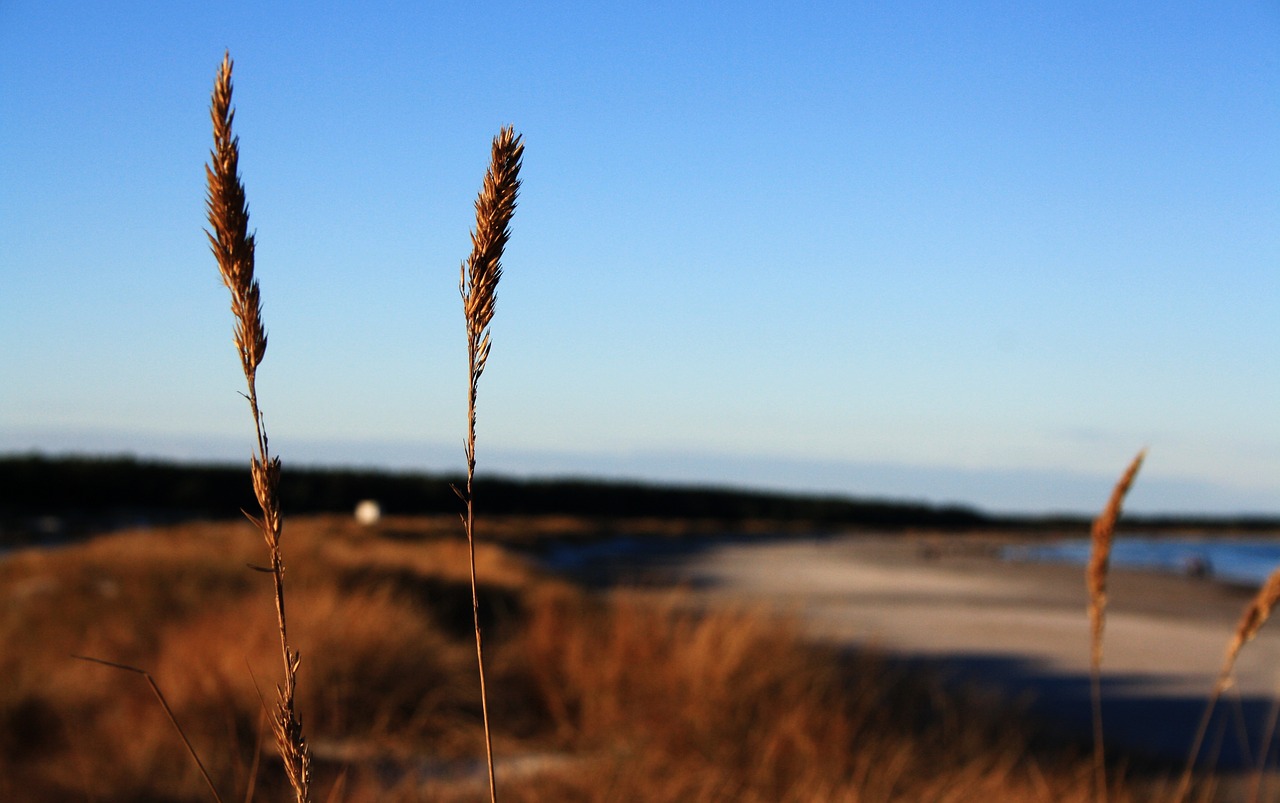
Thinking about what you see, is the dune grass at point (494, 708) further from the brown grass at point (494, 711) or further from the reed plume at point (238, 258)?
the reed plume at point (238, 258)

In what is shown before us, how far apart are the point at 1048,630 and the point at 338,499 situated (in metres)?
33.5

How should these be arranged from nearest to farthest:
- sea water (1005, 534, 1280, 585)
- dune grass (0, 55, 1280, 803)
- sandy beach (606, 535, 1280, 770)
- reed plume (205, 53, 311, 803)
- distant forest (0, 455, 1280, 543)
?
reed plume (205, 53, 311, 803) → dune grass (0, 55, 1280, 803) → sandy beach (606, 535, 1280, 770) → sea water (1005, 534, 1280, 585) → distant forest (0, 455, 1280, 543)

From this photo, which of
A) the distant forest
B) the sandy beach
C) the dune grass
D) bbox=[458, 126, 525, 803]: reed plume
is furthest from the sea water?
bbox=[458, 126, 525, 803]: reed plume

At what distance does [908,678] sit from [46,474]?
106 ft

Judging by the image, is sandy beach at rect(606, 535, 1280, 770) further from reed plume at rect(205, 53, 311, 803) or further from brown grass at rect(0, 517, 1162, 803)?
reed plume at rect(205, 53, 311, 803)

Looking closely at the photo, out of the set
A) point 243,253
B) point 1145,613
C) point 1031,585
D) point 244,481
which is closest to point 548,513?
point 244,481

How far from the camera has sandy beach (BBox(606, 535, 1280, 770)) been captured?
7391 millimetres

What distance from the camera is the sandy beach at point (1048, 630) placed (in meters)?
7.39

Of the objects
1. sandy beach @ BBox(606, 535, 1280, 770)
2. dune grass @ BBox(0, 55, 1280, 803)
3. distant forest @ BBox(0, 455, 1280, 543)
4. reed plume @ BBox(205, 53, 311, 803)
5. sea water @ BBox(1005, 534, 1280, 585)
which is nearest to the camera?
reed plume @ BBox(205, 53, 311, 803)

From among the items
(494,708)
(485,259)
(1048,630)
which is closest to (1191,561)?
(1048,630)

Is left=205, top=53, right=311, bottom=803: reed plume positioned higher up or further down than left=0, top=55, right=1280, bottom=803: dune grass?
higher up

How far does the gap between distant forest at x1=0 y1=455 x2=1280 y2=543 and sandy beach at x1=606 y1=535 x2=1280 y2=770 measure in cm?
847

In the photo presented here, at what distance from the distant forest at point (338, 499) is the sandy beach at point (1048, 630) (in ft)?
27.8

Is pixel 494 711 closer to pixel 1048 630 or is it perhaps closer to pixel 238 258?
pixel 238 258
